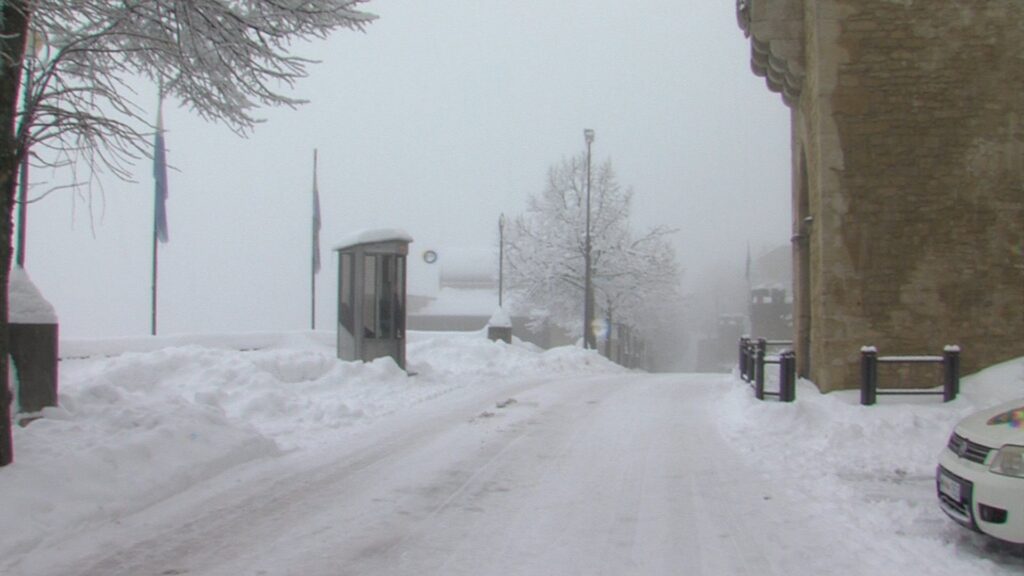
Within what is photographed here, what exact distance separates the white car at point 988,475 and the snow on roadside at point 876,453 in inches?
10.8

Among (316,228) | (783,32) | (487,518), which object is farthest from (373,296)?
(316,228)

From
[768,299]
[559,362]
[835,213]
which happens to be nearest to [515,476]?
[835,213]

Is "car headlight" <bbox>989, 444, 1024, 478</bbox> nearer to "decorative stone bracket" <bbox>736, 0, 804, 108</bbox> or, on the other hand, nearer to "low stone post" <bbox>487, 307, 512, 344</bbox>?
"decorative stone bracket" <bbox>736, 0, 804, 108</bbox>

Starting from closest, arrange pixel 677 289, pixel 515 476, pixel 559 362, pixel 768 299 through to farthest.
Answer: pixel 515 476 < pixel 559 362 < pixel 677 289 < pixel 768 299

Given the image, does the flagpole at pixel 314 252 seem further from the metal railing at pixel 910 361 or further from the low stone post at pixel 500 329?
the metal railing at pixel 910 361

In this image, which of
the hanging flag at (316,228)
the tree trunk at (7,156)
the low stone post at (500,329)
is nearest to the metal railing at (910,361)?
the tree trunk at (7,156)

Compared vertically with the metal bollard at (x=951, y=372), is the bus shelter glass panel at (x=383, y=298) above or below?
above

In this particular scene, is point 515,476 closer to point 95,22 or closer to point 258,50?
point 258,50

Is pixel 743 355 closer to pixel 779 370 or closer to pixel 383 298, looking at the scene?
pixel 779 370

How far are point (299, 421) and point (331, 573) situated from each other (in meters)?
5.81

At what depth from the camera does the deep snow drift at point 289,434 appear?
19.7 feet

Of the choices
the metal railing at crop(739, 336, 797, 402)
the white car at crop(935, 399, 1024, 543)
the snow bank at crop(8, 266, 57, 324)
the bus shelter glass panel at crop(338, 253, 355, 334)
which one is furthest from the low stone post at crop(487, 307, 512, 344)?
the white car at crop(935, 399, 1024, 543)

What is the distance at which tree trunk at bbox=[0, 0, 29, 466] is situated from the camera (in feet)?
20.9

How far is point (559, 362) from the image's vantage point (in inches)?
934
